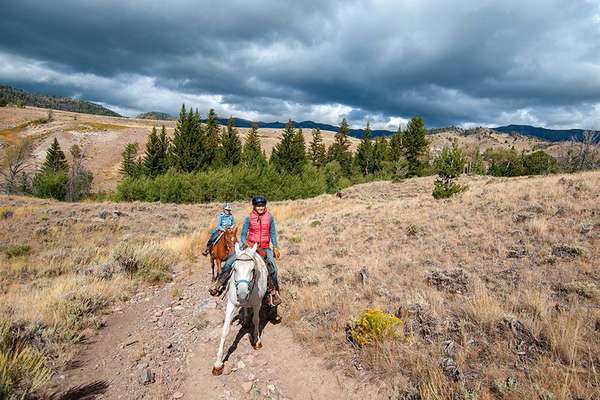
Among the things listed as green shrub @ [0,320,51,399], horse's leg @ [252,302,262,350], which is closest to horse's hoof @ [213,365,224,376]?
horse's leg @ [252,302,262,350]

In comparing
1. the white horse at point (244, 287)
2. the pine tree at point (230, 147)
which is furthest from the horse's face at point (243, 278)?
the pine tree at point (230, 147)

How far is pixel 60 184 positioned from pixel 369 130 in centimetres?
6432

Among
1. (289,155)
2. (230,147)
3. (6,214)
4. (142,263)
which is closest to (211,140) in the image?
(230,147)

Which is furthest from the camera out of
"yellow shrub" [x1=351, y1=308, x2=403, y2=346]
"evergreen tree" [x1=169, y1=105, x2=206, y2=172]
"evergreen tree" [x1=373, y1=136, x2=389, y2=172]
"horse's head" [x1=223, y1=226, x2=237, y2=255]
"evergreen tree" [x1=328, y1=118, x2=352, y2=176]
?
"evergreen tree" [x1=328, y1=118, x2=352, y2=176]

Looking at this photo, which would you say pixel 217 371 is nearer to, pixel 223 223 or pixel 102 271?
pixel 223 223

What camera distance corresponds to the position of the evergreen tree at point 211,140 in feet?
128

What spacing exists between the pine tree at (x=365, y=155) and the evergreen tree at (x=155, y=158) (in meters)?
45.2

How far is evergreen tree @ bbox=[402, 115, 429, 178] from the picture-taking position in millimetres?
52031

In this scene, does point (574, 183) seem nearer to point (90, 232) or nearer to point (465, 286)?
point (465, 286)

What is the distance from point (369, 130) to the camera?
2488 inches

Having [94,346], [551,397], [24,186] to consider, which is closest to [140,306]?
[94,346]

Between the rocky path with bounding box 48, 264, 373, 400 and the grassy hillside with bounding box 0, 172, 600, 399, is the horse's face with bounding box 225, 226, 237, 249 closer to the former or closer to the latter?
the grassy hillside with bounding box 0, 172, 600, 399

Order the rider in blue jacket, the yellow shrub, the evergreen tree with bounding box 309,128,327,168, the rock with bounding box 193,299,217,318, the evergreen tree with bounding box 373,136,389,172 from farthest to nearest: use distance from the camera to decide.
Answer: the evergreen tree with bounding box 309,128,327,168 → the evergreen tree with bounding box 373,136,389,172 → the rider in blue jacket → the rock with bounding box 193,299,217,318 → the yellow shrub

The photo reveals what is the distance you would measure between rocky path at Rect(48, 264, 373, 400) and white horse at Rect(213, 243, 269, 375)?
15.1 inches
